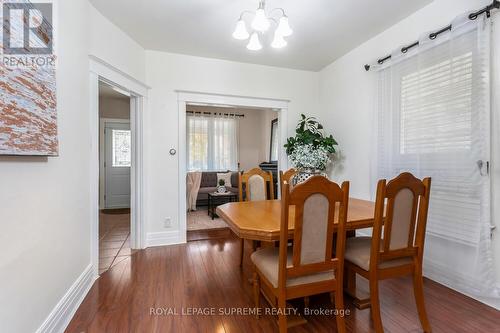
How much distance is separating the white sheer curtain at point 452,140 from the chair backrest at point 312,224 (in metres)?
1.32

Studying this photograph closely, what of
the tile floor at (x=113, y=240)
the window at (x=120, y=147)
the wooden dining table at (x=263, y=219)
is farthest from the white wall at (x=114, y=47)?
the window at (x=120, y=147)

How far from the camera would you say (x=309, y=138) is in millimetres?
3367

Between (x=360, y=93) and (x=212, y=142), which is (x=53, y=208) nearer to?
(x=360, y=93)

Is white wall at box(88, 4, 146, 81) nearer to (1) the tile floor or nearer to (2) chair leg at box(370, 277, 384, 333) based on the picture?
(1) the tile floor

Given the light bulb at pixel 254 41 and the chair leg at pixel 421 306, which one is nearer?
the chair leg at pixel 421 306

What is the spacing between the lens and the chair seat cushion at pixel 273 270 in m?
1.37

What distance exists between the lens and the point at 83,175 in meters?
2.04

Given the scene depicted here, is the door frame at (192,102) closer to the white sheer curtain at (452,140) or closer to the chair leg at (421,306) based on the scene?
the white sheer curtain at (452,140)

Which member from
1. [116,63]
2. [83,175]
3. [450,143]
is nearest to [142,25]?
[116,63]

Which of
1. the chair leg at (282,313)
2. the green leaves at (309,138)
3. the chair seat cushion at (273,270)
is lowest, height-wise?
the chair leg at (282,313)

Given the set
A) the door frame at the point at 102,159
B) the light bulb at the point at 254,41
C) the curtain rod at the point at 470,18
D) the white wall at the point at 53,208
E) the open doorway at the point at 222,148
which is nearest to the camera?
the white wall at the point at 53,208

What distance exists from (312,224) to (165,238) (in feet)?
8.17

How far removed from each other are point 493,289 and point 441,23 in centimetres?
222

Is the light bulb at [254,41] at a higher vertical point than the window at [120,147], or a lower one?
higher
